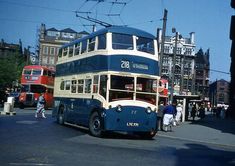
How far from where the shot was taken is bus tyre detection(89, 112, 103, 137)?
16078 mm

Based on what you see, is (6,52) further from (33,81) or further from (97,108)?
(97,108)

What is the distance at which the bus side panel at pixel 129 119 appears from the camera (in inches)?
611

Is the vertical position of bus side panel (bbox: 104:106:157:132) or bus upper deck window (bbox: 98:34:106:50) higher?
bus upper deck window (bbox: 98:34:106:50)

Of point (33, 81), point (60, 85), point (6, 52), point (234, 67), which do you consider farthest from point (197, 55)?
point (60, 85)

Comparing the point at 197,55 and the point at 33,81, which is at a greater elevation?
the point at 197,55

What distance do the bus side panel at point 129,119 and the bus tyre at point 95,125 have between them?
1.97 ft

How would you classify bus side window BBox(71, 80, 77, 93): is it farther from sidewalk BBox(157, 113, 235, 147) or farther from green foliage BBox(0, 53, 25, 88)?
green foliage BBox(0, 53, 25, 88)

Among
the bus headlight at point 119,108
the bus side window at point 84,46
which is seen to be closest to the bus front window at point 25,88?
the bus side window at point 84,46

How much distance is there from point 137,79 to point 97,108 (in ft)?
6.60

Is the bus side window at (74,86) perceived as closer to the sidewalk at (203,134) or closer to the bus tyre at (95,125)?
the bus tyre at (95,125)

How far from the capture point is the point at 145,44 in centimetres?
1672

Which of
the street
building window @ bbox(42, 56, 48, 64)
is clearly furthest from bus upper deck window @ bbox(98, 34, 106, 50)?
building window @ bbox(42, 56, 48, 64)

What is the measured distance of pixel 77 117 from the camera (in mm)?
18812

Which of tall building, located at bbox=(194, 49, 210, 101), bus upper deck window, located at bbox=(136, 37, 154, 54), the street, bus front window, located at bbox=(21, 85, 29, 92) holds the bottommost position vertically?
the street
